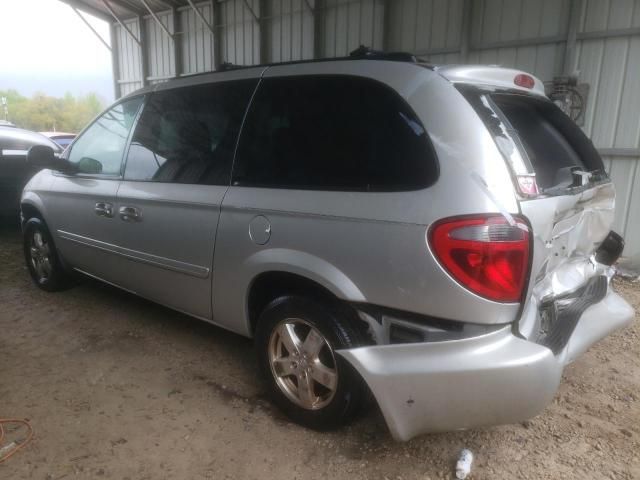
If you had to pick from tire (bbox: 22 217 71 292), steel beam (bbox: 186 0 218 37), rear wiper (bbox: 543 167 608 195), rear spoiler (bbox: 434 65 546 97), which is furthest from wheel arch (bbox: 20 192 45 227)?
steel beam (bbox: 186 0 218 37)

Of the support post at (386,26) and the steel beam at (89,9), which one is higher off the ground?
the steel beam at (89,9)

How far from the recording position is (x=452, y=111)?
67.3 inches

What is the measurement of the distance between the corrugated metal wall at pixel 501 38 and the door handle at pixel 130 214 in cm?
541

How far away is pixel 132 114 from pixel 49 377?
1.78 metres

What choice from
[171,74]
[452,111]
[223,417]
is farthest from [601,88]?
[171,74]

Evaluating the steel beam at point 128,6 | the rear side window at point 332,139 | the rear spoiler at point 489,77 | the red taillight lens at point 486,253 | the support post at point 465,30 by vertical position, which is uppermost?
the steel beam at point 128,6

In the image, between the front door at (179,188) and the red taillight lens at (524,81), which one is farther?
the front door at (179,188)

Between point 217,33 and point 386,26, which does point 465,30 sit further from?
point 217,33

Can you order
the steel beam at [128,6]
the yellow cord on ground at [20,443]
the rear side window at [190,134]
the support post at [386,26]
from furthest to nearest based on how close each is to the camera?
the steel beam at [128,6]
the support post at [386,26]
the rear side window at [190,134]
the yellow cord on ground at [20,443]

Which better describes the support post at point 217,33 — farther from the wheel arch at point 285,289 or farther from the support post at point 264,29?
the wheel arch at point 285,289

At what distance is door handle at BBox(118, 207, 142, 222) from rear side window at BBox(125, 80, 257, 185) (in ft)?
0.68

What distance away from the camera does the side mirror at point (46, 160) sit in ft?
11.2

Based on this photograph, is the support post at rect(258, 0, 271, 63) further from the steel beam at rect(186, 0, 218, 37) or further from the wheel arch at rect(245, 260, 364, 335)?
the wheel arch at rect(245, 260, 364, 335)

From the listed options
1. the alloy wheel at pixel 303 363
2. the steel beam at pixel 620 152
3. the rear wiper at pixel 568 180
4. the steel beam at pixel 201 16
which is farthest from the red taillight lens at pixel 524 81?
the steel beam at pixel 201 16
